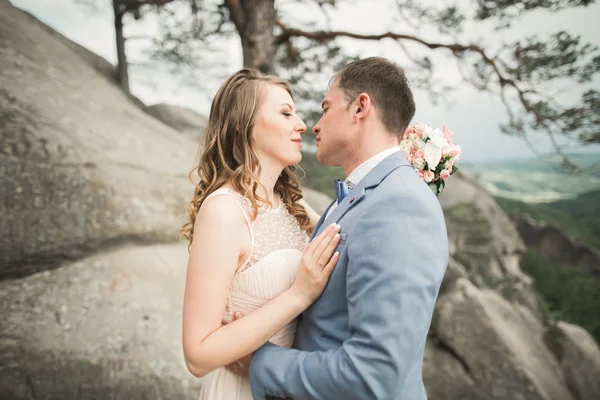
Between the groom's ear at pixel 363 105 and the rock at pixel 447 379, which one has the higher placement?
the groom's ear at pixel 363 105

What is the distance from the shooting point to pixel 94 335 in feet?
14.2

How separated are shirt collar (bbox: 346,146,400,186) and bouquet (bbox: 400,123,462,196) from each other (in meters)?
0.18

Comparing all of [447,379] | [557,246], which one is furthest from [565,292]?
[447,379]

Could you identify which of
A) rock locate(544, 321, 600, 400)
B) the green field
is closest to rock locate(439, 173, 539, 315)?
the green field

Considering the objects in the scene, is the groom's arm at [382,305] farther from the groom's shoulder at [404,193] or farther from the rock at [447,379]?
the rock at [447,379]

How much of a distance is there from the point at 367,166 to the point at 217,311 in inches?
40.3

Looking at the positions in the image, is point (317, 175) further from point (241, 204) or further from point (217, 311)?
point (217, 311)

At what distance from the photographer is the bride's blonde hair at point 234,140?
2.45 meters

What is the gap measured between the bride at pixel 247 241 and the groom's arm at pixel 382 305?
25 cm

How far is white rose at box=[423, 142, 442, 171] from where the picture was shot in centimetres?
226

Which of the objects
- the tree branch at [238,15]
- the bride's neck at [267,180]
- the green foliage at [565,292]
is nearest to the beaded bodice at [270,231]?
the bride's neck at [267,180]

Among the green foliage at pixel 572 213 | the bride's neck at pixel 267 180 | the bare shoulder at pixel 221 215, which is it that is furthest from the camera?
the green foliage at pixel 572 213

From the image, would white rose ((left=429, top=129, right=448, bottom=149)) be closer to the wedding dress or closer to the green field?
the wedding dress

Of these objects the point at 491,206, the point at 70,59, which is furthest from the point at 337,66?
the point at 491,206
